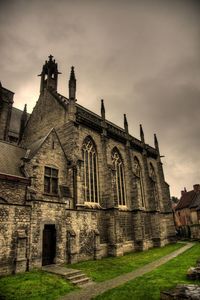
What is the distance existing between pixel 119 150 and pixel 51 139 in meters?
9.79

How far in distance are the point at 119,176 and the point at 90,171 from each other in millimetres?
4677

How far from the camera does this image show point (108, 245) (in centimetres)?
1841

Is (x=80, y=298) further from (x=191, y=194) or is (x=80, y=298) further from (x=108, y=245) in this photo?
(x=191, y=194)

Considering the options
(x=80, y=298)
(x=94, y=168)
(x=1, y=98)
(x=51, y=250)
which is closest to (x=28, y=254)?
(x=51, y=250)

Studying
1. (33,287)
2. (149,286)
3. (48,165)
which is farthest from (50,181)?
(149,286)

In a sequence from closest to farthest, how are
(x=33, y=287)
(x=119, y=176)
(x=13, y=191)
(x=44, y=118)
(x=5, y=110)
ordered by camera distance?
1. (x=33, y=287)
2. (x=13, y=191)
3. (x=44, y=118)
4. (x=119, y=176)
5. (x=5, y=110)

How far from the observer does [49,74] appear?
2588cm

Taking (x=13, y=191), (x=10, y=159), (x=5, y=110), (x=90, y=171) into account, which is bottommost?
(x=13, y=191)

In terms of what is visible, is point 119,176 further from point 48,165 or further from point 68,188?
point 48,165

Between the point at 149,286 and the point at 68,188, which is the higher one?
the point at 68,188

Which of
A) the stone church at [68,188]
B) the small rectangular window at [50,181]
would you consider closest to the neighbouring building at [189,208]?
the stone church at [68,188]

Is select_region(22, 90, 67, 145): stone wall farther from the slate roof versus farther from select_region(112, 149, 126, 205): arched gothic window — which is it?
select_region(112, 149, 126, 205): arched gothic window

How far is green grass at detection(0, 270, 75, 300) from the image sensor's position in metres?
7.73

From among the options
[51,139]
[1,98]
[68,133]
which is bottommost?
[51,139]
